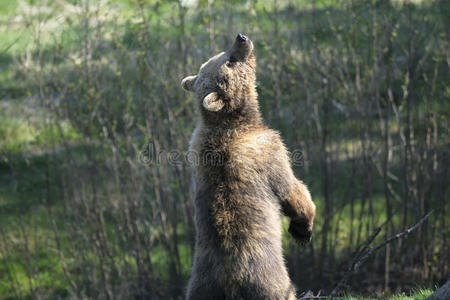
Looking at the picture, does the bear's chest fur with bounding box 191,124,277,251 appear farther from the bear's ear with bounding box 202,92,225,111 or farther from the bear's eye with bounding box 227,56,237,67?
the bear's eye with bounding box 227,56,237,67

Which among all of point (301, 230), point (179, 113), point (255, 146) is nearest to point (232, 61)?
point (255, 146)

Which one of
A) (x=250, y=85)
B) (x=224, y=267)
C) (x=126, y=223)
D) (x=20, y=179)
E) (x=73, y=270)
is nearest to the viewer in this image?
(x=224, y=267)

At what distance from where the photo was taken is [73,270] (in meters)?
8.31

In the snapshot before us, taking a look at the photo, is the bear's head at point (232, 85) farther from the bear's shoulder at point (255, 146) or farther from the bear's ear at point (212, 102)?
the bear's shoulder at point (255, 146)

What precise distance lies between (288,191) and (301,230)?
1.32 ft

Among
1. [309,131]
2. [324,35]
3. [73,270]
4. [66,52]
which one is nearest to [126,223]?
[73,270]

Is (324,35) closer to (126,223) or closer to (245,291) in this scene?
(126,223)

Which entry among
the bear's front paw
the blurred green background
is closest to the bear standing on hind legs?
the bear's front paw

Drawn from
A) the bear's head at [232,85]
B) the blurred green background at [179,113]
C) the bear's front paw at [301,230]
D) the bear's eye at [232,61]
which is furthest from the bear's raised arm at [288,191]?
the blurred green background at [179,113]

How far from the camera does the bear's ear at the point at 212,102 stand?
3.67 metres

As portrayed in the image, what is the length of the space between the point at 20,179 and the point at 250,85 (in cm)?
681

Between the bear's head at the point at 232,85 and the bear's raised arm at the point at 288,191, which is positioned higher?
the bear's head at the point at 232,85

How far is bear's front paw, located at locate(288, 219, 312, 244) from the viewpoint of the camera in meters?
3.92

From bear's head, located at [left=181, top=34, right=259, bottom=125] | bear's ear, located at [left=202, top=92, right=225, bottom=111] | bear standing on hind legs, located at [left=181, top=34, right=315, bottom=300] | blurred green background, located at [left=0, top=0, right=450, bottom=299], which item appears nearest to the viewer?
bear standing on hind legs, located at [left=181, top=34, right=315, bottom=300]
